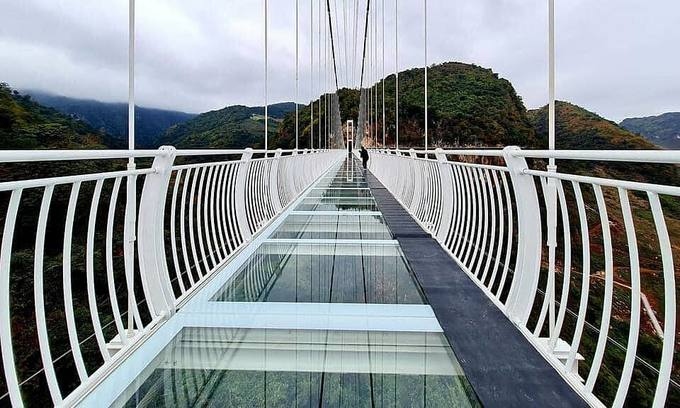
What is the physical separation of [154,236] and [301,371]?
2.64 ft

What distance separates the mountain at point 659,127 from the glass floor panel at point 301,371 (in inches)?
290

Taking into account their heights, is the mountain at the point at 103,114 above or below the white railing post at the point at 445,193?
above

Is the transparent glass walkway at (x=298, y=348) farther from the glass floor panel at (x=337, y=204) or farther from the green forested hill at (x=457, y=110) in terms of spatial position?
the green forested hill at (x=457, y=110)

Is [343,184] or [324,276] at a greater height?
[343,184]

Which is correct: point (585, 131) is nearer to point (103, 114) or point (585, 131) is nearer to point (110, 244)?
point (103, 114)

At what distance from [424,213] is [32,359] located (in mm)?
3572

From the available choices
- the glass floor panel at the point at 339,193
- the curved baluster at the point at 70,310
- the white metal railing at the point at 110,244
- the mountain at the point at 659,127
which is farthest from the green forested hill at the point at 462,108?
the curved baluster at the point at 70,310

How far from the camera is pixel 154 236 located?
1.89 metres

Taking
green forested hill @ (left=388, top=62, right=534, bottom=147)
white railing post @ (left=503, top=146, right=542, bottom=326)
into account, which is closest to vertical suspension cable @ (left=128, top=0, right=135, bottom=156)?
white railing post @ (left=503, top=146, right=542, bottom=326)

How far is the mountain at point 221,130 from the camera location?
993 cm

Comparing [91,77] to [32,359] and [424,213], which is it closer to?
[32,359]

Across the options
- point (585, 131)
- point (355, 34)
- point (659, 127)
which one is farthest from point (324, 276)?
point (355, 34)

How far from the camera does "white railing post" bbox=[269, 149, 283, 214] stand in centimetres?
486

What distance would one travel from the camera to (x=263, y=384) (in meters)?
1.49
